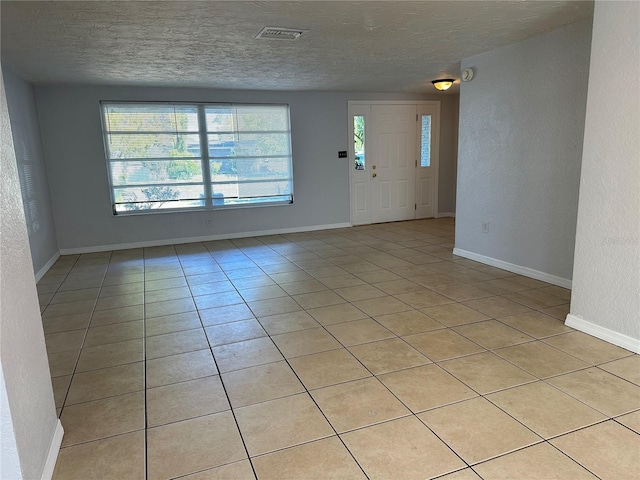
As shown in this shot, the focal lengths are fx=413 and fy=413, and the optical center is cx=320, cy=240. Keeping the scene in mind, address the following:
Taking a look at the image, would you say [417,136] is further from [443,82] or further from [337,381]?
[337,381]

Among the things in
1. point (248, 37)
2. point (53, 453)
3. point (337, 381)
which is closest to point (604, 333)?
point (337, 381)

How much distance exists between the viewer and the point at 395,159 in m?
7.41

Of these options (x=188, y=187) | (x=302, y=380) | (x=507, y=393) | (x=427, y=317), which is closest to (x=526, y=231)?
(x=427, y=317)

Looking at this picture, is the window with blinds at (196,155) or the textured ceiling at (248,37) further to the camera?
the window with blinds at (196,155)

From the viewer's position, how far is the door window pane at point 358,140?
277 inches

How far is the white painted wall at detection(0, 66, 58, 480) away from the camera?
140cm

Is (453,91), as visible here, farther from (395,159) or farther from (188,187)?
(188,187)

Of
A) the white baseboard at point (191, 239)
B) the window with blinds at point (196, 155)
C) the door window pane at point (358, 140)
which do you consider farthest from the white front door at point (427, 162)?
the window with blinds at point (196, 155)

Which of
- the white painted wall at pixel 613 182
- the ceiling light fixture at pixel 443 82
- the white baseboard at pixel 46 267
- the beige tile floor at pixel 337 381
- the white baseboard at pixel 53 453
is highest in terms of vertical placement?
the ceiling light fixture at pixel 443 82

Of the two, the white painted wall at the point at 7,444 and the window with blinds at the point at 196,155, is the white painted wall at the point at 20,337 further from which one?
the window with blinds at the point at 196,155

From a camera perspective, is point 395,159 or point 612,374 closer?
point 612,374

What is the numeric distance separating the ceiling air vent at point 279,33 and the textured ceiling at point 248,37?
7cm

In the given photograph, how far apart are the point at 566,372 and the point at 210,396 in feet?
6.57

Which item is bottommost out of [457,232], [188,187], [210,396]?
[210,396]
